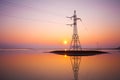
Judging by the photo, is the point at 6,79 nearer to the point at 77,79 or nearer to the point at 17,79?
the point at 17,79

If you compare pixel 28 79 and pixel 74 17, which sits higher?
pixel 74 17

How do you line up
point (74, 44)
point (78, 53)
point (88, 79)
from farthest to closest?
point (78, 53) < point (74, 44) < point (88, 79)

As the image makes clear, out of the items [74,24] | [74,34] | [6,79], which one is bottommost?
[6,79]

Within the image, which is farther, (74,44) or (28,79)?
(74,44)

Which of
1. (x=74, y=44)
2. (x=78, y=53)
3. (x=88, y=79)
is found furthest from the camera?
(x=78, y=53)

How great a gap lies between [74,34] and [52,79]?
102ft

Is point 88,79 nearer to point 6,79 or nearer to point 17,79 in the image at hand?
point 17,79

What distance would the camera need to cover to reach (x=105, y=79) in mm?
14539

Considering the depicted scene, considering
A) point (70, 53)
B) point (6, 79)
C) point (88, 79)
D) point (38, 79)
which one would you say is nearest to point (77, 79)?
point (88, 79)

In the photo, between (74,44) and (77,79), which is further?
(74,44)

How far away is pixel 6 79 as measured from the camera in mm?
14805

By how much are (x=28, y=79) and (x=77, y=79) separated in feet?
13.9

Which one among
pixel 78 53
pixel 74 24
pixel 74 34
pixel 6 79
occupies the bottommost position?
pixel 6 79

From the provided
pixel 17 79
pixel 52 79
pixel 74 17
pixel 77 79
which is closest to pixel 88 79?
pixel 77 79
